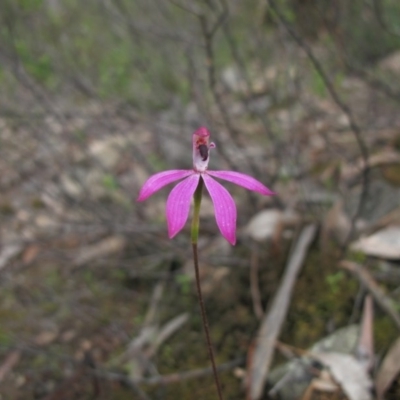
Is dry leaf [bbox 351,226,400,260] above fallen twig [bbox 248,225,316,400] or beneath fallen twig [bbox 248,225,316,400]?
above

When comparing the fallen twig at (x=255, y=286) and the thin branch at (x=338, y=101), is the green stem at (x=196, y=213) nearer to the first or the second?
the thin branch at (x=338, y=101)

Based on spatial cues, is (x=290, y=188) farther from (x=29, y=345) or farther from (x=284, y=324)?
(x=29, y=345)

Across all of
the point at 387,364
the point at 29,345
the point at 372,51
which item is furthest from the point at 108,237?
the point at 372,51

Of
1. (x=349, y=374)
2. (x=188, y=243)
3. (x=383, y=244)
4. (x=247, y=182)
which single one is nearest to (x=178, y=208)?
(x=247, y=182)

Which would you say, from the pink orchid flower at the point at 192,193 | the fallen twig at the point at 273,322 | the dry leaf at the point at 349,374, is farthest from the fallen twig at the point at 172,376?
the pink orchid flower at the point at 192,193

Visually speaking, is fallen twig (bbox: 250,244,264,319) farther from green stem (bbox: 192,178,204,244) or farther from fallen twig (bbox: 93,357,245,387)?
green stem (bbox: 192,178,204,244)

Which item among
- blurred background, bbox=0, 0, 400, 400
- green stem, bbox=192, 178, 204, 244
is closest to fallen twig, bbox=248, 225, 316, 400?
blurred background, bbox=0, 0, 400, 400
